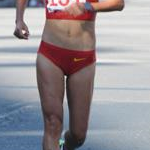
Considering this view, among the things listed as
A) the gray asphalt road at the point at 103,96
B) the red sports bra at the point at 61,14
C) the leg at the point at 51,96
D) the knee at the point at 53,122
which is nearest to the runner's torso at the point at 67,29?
the red sports bra at the point at 61,14

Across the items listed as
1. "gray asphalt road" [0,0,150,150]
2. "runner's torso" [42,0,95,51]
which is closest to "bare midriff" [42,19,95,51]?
"runner's torso" [42,0,95,51]

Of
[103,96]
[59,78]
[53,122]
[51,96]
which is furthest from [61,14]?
[103,96]

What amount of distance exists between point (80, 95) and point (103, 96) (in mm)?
6259

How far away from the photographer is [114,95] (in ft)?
42.9

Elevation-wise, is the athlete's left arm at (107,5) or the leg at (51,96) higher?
the athlete's left arm at (107,5)

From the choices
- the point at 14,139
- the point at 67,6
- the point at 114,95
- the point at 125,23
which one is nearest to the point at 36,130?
the point at 14,139

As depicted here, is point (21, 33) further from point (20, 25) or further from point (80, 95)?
point (80, 95)

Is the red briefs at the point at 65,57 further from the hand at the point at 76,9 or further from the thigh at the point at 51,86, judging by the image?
the hand at the point at 76,9

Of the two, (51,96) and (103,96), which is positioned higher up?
(51,96)

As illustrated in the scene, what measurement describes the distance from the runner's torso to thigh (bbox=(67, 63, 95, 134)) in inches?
8.2

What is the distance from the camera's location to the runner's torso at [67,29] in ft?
21.6

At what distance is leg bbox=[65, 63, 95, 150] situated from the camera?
6742 millimetres

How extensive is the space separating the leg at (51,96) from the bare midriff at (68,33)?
161 millimetres

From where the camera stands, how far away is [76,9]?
6312mm
